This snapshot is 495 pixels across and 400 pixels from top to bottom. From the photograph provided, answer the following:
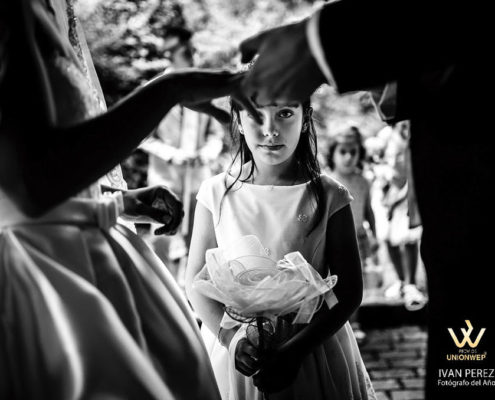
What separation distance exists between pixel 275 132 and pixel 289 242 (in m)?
0.40

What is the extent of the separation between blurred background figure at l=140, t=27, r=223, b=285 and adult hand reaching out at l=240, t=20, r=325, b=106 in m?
4.57

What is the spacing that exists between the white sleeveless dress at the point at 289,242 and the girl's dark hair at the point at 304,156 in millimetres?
28

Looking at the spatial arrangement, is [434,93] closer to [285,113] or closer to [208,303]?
[285,113]

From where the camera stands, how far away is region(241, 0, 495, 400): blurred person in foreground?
4.87ft

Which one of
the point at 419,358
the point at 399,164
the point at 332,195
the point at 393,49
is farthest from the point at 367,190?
the point at 393,49

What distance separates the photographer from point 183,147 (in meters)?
6.21

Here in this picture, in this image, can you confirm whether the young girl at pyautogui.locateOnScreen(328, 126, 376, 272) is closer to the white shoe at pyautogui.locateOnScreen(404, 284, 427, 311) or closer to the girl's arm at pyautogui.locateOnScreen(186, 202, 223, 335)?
the white shoe at pyautogui.locateOnScreen(404, 284, 427, 311)

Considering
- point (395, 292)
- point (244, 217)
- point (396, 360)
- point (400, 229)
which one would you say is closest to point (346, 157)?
point (400, 229)

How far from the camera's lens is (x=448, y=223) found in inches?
75.7

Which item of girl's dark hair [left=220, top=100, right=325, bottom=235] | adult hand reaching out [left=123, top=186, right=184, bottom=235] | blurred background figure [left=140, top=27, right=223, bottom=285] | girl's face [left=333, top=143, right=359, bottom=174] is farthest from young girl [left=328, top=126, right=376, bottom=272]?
adult hand reaching out [left=123, top=186, right=184, bottom=235]

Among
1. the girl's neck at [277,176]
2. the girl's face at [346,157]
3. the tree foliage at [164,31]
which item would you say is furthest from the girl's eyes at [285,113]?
the tree foliage at [164,31]

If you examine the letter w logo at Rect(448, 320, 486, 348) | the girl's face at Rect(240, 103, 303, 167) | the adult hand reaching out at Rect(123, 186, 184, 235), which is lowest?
the letter w logo at Rect(448, 320, 486, 348)

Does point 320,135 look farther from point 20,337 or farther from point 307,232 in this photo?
point 20,337

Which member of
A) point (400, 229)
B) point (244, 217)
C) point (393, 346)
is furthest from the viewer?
point (400, 229)
